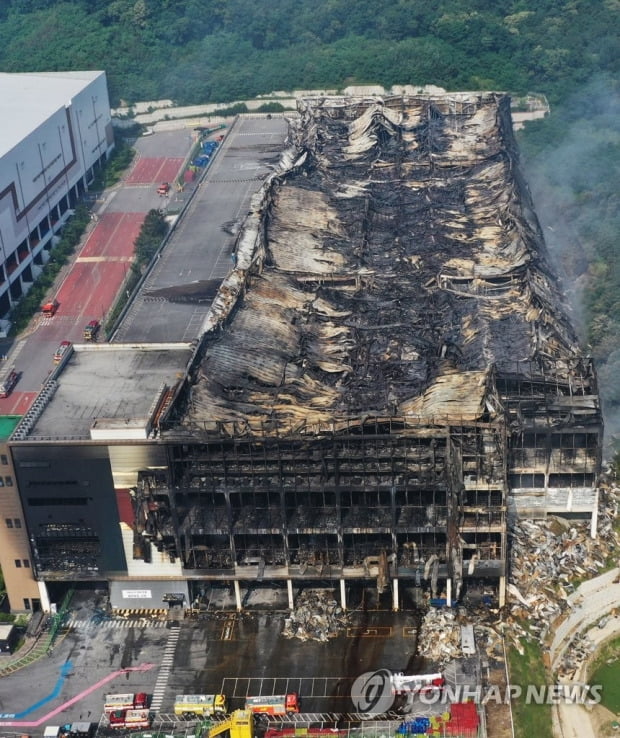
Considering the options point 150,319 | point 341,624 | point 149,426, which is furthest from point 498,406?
point 150,319

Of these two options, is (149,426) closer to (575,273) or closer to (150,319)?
(150,319)

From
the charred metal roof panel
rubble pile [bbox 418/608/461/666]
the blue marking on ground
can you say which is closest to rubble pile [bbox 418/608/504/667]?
rubble pile [bbox 418/608/461/666]

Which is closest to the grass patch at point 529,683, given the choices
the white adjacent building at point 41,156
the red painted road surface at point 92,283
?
the red painted road surface at point 92,283

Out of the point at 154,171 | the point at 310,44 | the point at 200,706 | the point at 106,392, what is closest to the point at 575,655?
the point at 200,706

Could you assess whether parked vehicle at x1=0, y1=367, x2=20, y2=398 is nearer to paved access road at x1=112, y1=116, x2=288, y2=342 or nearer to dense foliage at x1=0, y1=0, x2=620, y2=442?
paved access road at x1=112, y1=116, x2=288, y2=342

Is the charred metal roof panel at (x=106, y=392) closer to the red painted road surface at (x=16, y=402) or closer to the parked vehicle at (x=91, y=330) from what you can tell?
the red painted road surface at (x=16, y=402)

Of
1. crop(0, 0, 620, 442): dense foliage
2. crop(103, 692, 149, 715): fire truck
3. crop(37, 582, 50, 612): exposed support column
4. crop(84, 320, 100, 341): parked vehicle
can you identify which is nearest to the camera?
crop(103, 692, 149, 715): fire truck
